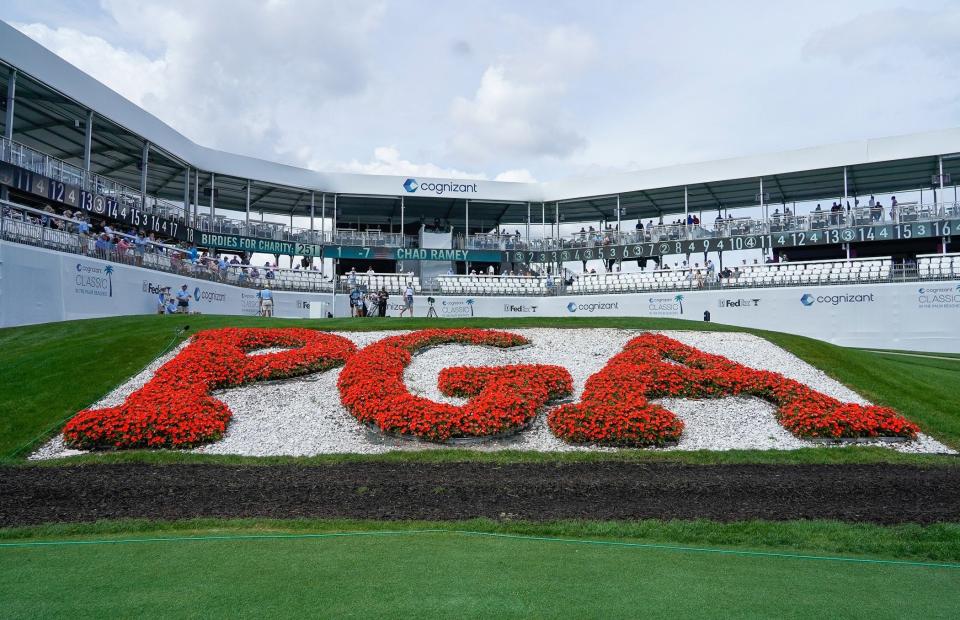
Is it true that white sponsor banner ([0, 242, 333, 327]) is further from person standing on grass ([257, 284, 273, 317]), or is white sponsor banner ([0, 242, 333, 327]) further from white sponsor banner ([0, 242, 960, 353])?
person standing on grass ([257, 284, 273, 317])

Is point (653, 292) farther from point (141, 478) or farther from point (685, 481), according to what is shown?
point (141, 478)

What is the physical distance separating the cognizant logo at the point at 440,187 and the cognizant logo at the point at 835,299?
24921mm

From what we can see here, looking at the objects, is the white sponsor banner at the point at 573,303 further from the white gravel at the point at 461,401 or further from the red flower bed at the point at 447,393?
the red flower bed at the point at 447,393

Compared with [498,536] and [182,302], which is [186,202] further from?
[498,536]

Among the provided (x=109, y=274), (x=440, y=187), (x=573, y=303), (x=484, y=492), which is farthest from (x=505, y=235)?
(x=484, y=492)

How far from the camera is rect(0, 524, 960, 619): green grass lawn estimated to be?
16.8 ft

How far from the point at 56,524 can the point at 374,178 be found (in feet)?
144

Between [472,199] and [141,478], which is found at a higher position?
[472,199]

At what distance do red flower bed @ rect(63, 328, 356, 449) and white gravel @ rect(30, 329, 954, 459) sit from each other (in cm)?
36

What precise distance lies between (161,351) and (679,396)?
1403 cm

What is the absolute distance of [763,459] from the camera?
40.9ft

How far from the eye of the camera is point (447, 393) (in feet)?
53.1

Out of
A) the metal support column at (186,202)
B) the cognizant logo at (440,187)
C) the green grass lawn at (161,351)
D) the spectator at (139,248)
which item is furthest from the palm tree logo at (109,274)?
the cognizant logo at (440,187)

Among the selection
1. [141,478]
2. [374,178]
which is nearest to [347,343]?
[141,478]
